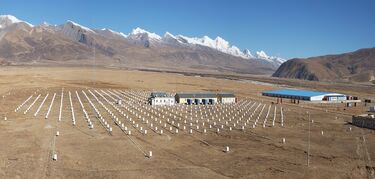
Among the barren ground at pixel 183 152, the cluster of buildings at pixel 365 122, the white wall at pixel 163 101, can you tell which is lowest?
the barren ground at pixel 183 152

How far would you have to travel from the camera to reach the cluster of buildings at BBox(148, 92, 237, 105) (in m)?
67.1

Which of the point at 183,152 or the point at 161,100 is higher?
the point at 161,100

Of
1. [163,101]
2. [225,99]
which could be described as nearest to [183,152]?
[163,101]

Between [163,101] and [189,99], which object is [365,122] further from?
[163,101]

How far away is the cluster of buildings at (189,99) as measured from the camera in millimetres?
67125

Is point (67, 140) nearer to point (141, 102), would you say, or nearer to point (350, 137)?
point (350, 137)

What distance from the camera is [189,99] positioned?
70625 millimetres

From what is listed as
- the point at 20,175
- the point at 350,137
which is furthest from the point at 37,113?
the point at 350,137

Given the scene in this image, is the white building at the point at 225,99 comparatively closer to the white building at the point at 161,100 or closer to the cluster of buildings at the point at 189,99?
the cluster of buildings at the point at 189,99

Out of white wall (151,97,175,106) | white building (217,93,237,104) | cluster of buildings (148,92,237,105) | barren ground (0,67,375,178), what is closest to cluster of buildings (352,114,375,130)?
barren ground (0,67,375,178)

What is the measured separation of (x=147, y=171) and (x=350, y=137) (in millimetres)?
24293

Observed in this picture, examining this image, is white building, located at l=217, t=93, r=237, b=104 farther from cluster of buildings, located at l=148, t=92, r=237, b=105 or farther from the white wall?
the white wall

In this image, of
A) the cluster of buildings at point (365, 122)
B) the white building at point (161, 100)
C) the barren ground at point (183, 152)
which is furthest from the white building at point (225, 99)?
the cluster of buildings at point (365, 122)

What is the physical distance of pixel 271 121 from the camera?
52.4 m
